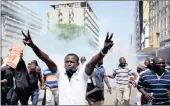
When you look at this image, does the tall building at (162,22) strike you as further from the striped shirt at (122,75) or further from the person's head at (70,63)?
the person's head at (70,63)

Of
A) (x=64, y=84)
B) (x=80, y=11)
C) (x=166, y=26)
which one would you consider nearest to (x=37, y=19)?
(x=166, y=26)

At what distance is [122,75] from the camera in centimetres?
1091

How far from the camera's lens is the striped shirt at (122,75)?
1084cm

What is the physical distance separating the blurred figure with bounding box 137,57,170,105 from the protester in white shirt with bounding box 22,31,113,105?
2106mm

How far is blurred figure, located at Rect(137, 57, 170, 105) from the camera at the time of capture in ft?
20.6

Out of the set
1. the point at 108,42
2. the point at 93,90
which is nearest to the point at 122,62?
the point at 93,90

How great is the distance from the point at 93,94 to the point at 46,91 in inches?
77.4

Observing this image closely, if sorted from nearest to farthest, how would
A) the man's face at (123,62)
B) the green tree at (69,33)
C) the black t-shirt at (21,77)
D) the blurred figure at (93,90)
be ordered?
the blurred figure at (93,90), the black t-shirt at (21,77), the man's face at (123,62), the green tree at (69,33)

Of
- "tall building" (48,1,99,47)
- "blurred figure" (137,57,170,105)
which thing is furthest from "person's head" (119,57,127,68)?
"tall building" (48,1,99,47)

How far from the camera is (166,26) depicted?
Result: 46.8 m

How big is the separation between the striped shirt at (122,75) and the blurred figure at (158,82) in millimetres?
4374

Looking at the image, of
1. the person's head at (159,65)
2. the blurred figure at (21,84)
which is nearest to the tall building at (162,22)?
the blurred figure at (21,84)

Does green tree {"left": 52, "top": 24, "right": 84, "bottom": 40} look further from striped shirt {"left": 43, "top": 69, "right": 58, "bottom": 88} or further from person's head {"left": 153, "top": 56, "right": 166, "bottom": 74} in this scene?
person's head {"left": 153, "top": 56, "right": 166, "bottom": 74}

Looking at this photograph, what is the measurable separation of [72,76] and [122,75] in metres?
6.57
